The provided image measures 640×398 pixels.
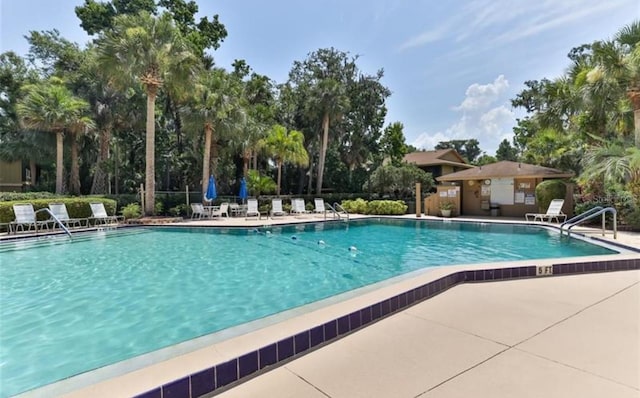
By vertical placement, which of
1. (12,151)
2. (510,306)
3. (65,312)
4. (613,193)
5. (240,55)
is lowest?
(65,312)

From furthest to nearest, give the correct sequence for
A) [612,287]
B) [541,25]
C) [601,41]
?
[601,41] < [541,25] < [612,287]

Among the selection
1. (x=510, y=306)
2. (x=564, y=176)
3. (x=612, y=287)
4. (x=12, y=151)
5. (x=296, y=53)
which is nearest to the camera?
(x=510, y=306)

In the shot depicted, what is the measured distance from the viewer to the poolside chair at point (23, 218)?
11.4m

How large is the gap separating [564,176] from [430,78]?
322 inches

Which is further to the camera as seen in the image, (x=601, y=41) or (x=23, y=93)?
(x=23, y=93)

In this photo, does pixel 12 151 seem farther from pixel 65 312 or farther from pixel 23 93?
pixel 65 312

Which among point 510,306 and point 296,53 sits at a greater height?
point 296,53

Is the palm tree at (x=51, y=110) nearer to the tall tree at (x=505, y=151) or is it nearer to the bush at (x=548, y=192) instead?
the bush at (x=548, y=192)

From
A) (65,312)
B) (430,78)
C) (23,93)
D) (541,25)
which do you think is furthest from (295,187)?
(65,312)

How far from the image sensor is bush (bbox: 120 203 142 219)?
14804mm

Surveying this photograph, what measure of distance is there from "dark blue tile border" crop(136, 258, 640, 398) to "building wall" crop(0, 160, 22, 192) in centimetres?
2955

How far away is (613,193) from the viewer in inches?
458

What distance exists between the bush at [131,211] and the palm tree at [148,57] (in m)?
0.58

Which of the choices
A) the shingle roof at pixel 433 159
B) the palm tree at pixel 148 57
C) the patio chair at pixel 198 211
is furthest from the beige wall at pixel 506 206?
the palm tree at pixel 148 57
